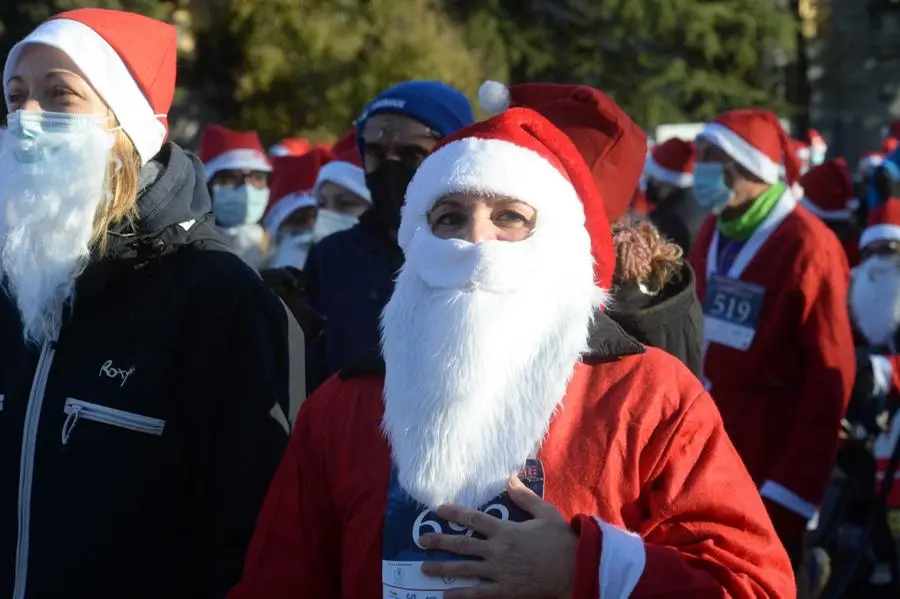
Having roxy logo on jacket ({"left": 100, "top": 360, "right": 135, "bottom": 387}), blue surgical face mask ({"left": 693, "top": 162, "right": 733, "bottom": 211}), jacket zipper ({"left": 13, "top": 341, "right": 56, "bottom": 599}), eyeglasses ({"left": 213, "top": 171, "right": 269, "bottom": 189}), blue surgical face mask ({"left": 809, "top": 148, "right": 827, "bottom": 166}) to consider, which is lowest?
jacket zipper ({"left": 13, "top": 341, "right": 56, "bottom": 599})

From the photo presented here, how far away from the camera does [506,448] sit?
2.33 metres

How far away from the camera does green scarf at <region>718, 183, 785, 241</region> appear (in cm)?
543

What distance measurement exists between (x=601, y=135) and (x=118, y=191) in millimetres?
1365

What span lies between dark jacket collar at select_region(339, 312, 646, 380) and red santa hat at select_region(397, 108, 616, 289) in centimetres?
16

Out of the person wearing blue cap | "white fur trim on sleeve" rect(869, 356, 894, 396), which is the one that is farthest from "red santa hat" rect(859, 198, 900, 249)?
the person wearing blue cap

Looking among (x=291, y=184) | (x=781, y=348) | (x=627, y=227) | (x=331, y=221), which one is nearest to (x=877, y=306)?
(x=781, y=348)

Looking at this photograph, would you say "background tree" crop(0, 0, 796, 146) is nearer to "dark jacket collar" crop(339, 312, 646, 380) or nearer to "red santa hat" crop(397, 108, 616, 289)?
"red santa hat" crop(397, 108, 616, 289)

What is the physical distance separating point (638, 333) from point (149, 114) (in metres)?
1.37

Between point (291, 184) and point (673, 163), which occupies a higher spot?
point (673, 163)

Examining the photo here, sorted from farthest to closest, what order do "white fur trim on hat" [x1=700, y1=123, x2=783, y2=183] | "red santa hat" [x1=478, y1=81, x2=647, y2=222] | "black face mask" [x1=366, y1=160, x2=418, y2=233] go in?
"white fur trim on hat" [x1=700, y1=123, x2=783, y2=183]
"black face mask" [x1=366, y1=160, x2=418, y2=233]
"red santa hat" [x1=478, y1=81, x2=647, y2=222]

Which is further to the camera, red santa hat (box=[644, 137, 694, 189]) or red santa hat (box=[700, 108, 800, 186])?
red santa hat (box=[644, 137, 694, 189])

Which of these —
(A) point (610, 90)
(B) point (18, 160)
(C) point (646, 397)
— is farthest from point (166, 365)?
(A) point (610, 90)

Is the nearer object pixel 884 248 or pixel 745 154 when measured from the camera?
pixel 745 154

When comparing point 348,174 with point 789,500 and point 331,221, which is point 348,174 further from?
point 789,500
